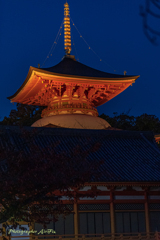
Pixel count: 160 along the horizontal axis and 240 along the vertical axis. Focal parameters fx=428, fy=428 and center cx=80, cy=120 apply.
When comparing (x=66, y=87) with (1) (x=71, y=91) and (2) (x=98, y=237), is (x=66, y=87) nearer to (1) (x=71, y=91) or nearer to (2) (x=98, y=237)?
(1) (x=71, y=91)

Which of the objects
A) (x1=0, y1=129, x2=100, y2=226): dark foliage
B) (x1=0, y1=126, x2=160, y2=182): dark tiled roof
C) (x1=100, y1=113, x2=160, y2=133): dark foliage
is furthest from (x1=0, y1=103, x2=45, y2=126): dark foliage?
(x1=0, y1=129, x2=100, y2=226): dark foliage

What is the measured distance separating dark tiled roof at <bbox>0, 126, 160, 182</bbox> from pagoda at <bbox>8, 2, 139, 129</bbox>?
26.9 feet

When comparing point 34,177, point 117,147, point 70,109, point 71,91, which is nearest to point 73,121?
point 70,109

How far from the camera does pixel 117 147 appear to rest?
969 inches

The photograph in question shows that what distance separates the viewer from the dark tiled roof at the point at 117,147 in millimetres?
21578

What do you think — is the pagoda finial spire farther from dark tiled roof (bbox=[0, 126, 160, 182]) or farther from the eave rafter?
dark tiled roof (bbox=[0, 126, 160, 182])

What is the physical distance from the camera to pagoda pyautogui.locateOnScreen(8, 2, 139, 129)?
33.3m

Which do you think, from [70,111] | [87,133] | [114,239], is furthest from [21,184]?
[70,111]

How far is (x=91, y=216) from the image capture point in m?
20.6

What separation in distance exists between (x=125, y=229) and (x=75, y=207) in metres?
2.81

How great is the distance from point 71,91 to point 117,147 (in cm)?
1088

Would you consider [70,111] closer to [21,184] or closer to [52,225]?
[52,225]

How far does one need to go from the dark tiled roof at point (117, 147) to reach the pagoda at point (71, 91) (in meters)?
8.21

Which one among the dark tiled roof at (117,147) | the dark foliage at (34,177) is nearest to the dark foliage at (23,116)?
the dark tiled roof at (117,147)
